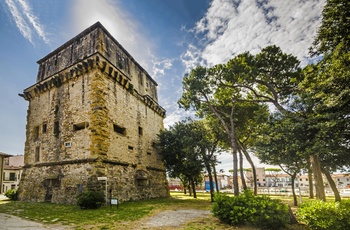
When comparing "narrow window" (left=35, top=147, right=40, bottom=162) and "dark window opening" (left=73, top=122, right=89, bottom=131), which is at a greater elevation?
"dark window opening" (left=73, top=122, right=89, bottom=131)

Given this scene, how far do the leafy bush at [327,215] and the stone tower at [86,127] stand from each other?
33.4 ft

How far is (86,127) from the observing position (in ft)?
40.6

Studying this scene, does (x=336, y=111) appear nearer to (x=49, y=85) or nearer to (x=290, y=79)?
(x=290, y=79)

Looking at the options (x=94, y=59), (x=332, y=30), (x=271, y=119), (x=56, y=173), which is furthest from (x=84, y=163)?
(x=332, y=30)

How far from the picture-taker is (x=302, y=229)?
594 centimetres

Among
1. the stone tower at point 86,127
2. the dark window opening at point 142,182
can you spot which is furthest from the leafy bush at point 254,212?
the dark window opening at point 142,182

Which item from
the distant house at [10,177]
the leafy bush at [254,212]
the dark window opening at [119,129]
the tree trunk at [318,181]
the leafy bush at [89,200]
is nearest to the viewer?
the leafy bush at [254,212]

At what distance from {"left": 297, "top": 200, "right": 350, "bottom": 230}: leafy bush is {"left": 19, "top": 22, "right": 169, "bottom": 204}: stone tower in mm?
10172

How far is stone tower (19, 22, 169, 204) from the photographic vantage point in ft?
39.4

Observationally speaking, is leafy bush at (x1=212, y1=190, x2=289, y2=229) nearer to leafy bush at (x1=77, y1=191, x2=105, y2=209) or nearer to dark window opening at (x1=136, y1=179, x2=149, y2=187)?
leafy bush at (x1=77, y1=191, x2=105, y2=209)

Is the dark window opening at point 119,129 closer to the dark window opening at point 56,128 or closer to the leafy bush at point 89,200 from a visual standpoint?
the dark window opening at point 56,128

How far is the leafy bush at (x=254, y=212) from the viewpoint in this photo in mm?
5906

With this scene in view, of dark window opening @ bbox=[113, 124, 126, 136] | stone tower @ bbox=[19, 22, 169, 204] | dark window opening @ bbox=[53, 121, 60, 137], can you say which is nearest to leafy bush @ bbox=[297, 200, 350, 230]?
stone tower @ bbox=[19, 22, 169, 204]

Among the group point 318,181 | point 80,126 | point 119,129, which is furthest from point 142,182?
point 318,181
